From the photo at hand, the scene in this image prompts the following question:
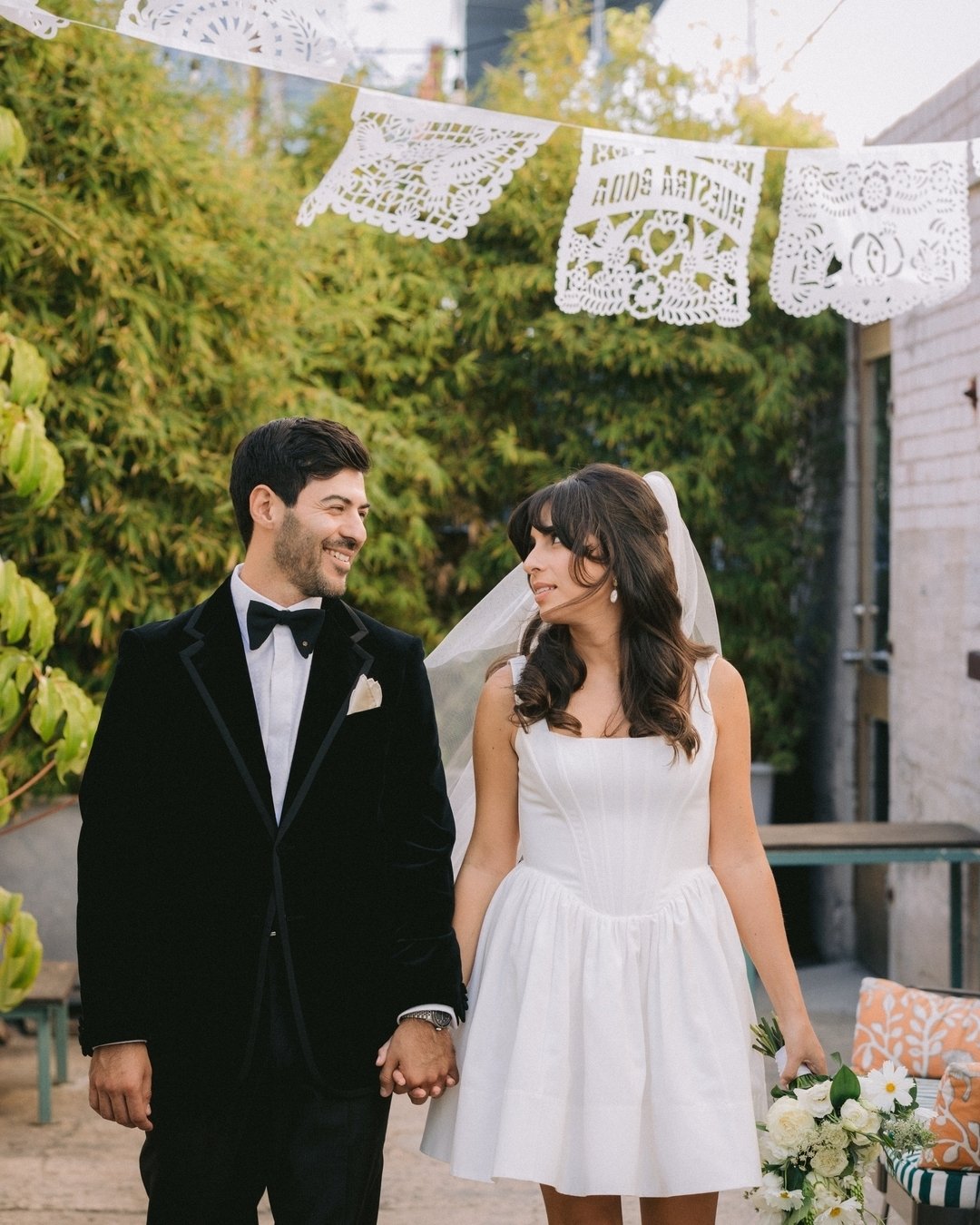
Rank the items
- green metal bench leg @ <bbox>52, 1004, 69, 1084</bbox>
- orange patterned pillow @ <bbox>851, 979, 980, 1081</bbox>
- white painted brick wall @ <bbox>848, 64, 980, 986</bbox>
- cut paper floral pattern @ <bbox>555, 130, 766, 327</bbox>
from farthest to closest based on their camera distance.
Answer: white painted brick wall @ <bbox>848, 64, 980, 986</bbox>
green metal bench leg @ <bbox>52, 1004, 69, 1084</bbox>
orange patterned pillow @ <bbox>851, 979, 980, 1081</bbox>
cut paper floral pattern @ <bbox>555, 130, 766, 327</bbox>

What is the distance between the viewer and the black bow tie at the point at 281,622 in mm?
1967

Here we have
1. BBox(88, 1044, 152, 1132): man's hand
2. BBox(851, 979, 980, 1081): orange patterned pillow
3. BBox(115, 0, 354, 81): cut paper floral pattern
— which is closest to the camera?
BBox(88, 1044, 152, 1132): man's hand

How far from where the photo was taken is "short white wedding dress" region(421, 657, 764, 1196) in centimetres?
193

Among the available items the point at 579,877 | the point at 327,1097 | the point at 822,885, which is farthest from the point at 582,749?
the point at 822,885

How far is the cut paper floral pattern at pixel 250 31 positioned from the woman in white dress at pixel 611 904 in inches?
32.1

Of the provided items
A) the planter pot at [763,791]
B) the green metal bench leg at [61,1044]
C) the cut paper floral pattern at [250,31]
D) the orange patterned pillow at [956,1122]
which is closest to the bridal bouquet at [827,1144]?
the orange patterned pillow at [956,1122]

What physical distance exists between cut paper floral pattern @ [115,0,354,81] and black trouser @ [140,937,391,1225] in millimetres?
1386

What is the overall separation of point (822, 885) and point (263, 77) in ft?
14.2

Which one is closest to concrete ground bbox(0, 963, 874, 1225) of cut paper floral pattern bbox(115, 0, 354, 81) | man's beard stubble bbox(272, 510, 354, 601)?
man's beard stubble bbox(272, 510, 354, 601)

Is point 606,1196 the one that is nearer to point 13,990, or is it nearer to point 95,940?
point 95,940

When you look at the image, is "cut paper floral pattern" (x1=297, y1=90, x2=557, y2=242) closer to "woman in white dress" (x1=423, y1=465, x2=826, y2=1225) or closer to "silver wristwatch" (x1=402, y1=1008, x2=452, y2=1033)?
"woman in white dress" (x1=423, y1=465, x2=826, y2=1225)

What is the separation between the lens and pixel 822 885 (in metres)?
5.97

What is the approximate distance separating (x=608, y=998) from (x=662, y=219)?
160 centimetres

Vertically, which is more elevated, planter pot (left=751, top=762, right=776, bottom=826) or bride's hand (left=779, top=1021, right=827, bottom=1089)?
planter pot (left=751, top=762, right=776, bottom=826)
